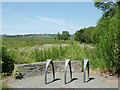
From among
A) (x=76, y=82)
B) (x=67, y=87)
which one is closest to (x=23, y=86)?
(x=67, y=87)

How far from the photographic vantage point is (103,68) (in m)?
5.87

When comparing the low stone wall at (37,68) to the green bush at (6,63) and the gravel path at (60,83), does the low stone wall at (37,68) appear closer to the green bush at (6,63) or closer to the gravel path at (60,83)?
the gravel path at (60,83)

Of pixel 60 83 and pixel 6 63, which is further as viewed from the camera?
pixel 6 63

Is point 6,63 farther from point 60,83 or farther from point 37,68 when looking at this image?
point 60,83

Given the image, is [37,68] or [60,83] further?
[37,68]

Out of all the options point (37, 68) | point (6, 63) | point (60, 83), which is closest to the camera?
point (60, 83)

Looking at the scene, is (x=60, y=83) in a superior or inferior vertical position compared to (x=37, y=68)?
inferior

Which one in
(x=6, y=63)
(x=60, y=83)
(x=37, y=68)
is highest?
(x=6, y=63)

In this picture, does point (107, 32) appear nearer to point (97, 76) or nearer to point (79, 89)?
point (97, 76)

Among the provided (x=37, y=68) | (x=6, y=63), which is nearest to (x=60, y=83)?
(x=37, y=68)

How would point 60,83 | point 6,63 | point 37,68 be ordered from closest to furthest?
1. point 60,83
2. point 37,68
3. point 6,63

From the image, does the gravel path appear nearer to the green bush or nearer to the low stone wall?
the low stone wall

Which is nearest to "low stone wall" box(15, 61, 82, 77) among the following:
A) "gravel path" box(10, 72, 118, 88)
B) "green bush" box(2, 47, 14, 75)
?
"gravel path" box(10, 72, 118, 88)

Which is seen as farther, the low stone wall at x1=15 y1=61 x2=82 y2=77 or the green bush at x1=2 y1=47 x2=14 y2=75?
the green bush at x1=2 y1=47 x2=14 y2=75
